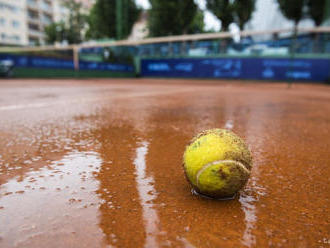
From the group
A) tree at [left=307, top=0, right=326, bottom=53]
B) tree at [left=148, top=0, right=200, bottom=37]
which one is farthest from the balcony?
tree at [left=307, top=0, right=326, bottom=53]

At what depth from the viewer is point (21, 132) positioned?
106 inches

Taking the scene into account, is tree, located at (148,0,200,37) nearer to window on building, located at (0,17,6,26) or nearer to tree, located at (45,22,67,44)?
tree, located at (45,22,67,44)

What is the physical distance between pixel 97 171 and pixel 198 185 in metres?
0.69

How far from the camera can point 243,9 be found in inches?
965

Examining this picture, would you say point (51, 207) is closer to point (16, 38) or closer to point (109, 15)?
point (109, 15)

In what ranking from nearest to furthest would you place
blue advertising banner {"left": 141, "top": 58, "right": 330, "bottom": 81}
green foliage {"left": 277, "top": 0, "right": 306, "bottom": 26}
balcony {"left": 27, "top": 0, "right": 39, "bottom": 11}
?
blue advertising banner {"left": 141, "top": 58, "right": 330, "bottom": 81}
green foliage {"left": 277, "top": 0, "right": 306, "bottom": 26}
balcony {"left": 27, "top": 0, "right": 39, "bottom": 11}

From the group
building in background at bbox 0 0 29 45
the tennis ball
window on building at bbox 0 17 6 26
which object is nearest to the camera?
the tennis ball

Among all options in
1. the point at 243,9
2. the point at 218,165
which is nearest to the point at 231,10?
the point at 243,9

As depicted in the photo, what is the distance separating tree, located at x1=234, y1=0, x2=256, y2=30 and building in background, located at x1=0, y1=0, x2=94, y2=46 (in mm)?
28837

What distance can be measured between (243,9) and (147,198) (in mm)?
26688

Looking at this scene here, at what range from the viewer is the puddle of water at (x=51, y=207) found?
960 millimetres

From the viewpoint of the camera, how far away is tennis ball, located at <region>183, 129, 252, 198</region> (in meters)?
1.19

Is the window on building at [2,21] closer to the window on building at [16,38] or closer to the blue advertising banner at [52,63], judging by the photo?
the window on building at [16,38]

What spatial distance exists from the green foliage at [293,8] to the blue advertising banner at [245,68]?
893cm
